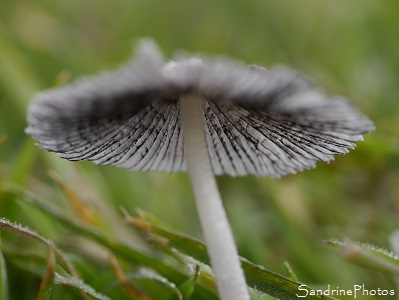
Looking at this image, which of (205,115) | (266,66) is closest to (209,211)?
(205,115)

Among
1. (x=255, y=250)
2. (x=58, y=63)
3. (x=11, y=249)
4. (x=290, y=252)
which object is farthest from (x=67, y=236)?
(x=58, y=63)

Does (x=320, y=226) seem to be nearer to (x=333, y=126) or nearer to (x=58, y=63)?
(x=333, y=126)

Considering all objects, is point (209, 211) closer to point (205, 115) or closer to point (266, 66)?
point (205, 115)

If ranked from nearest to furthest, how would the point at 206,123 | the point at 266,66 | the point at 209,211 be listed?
the point at 209,211, the point at 206,123, the point at 266,66

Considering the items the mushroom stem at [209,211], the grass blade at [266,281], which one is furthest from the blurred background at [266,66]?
the mushroom stem at [209,211]

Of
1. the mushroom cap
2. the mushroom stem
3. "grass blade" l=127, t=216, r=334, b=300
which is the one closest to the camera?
the mushroom cap

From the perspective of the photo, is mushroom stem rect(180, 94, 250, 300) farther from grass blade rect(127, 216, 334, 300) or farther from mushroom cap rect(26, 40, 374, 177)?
grass blade rect(127, 216, 334, 300)

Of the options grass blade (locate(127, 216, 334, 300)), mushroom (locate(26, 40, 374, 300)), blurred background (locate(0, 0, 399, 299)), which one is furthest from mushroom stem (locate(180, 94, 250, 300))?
blurred background (locate(0, 0, 399, 299))
